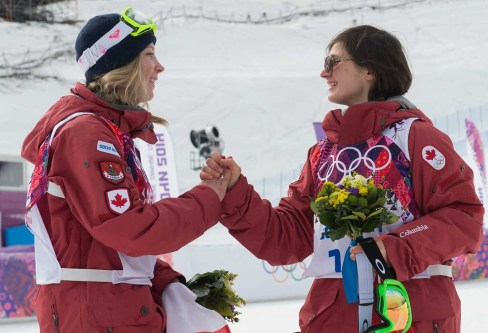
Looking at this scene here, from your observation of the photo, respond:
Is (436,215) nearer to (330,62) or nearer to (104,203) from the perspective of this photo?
(330,62)

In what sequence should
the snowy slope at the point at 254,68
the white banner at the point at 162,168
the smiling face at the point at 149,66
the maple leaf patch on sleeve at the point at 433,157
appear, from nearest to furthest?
the maple leaf patch on sleeve at the point at 433,157
the smiling face at the point at 149,66
the white banner at the point at 162,168
the snowy slope at the point at 254,68

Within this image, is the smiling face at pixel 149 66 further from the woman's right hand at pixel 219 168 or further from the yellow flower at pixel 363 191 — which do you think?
the yellow flower at pixel 363 191

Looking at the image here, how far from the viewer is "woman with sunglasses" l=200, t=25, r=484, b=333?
2064 mm

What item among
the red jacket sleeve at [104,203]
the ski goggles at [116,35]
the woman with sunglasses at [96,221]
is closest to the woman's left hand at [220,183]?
the woman with sunglasses at [96,221]

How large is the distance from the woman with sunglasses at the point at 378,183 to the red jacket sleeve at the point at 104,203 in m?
0.32

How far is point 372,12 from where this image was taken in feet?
70.7

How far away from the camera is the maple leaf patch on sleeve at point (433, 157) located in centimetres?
210

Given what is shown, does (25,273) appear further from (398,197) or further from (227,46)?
(227,46)

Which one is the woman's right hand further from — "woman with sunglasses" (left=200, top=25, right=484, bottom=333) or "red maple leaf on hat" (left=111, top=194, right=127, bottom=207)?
"red maple leaf on hat" (left=111, top=194, right=127, bottom=207)

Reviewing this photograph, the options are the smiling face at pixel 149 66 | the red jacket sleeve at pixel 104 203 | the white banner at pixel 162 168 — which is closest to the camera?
the red jacket sleeve at pixel 104 203

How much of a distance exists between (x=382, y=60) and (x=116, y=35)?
77cm

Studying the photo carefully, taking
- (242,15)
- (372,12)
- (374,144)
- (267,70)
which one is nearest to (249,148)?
(267,70)


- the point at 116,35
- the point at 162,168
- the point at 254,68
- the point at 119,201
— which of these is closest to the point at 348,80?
the point at 116,35

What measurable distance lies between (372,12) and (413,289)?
20229 mm
